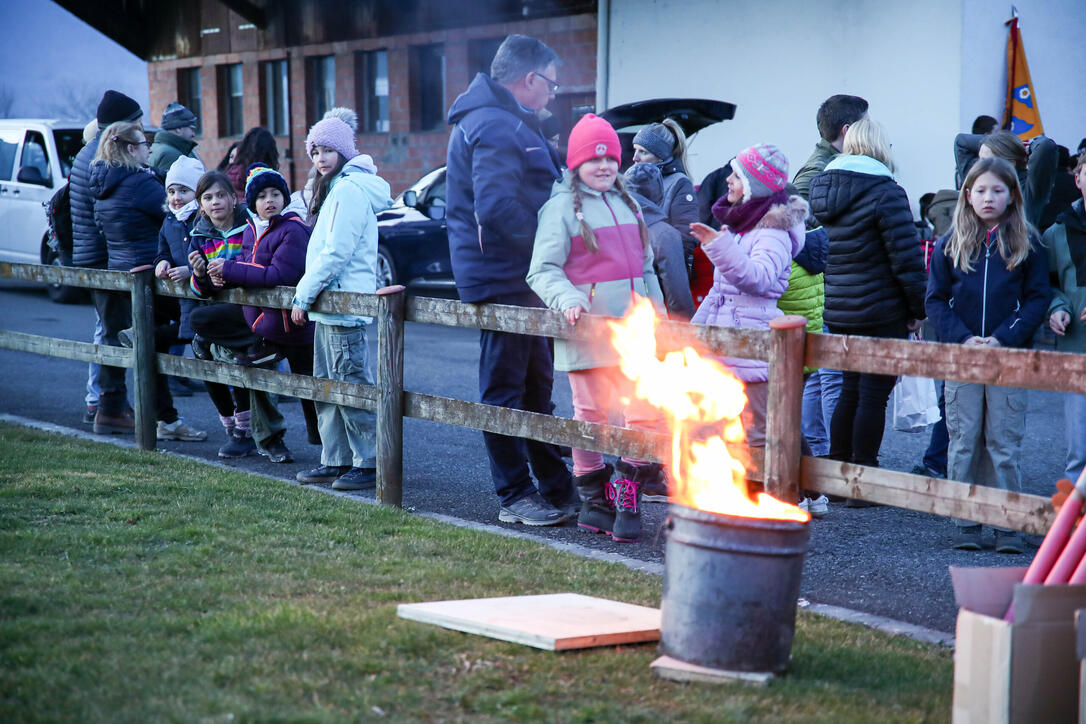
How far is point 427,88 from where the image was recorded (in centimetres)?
2170

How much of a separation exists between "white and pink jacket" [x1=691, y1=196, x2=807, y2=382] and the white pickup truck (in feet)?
40.1

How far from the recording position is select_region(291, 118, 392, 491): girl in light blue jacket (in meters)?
6.73

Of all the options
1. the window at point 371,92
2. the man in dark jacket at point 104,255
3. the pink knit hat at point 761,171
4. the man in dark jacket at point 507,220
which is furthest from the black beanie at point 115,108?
the window at point 371,92

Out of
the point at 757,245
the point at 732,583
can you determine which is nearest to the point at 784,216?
the point at 757,245

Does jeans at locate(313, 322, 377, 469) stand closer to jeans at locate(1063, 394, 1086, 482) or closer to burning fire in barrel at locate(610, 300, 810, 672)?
burning fire in barrel at locate(610, 300, 810, 672)

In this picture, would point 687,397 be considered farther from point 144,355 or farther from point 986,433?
point 144,355

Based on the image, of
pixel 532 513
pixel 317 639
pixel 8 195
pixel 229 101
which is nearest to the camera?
pixel 317 639

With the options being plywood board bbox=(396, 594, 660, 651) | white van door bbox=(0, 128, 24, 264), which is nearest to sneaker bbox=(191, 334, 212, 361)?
plywood board bbox=(396, 594, 660, 651)

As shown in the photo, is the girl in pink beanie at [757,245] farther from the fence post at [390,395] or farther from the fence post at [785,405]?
the fence post at [390,395]

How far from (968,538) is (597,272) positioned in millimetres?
2106

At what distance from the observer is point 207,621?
4.15 metres

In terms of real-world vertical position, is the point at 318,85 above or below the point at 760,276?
above

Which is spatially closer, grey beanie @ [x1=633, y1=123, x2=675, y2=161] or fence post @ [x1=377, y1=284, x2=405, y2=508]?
→ fence post @ [x1=377, y1=284, x2=405, y2=508]

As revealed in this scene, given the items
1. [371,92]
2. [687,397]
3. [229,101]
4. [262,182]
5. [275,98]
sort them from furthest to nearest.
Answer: [229,101], [275,98], [371,92], [262,182], [687,397]
